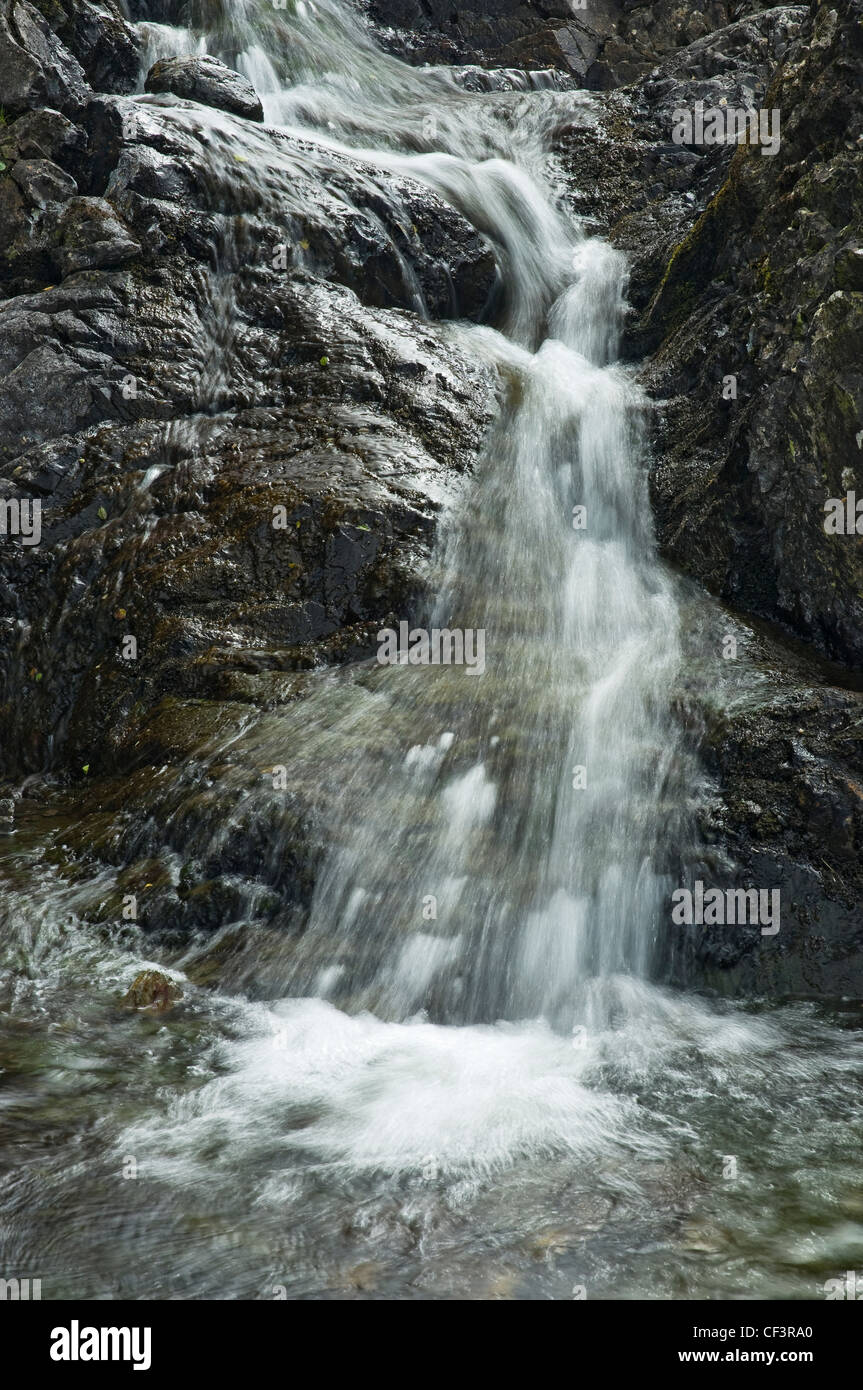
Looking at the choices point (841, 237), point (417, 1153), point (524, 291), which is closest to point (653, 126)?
point (524, 291)

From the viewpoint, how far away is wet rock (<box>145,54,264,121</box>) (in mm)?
12195

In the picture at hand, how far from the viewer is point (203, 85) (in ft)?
40.2

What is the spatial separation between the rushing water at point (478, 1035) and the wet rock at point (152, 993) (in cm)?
10

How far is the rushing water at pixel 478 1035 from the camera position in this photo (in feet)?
10.4

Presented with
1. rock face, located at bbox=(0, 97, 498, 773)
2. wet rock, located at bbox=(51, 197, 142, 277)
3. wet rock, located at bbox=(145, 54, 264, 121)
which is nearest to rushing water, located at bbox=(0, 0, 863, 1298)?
rock face, located at bbox=(0, 97, 498, 773)

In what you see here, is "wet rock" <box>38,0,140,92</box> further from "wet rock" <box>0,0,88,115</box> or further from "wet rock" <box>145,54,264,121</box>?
"wet rock" <box>145,54,264,121</box>

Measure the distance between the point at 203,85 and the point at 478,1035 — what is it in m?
12.9

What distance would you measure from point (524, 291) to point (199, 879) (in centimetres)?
983

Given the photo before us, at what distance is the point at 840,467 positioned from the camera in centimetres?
664

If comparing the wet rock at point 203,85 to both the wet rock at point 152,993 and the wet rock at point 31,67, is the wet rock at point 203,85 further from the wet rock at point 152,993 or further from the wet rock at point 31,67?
the wet rock at point 152,993

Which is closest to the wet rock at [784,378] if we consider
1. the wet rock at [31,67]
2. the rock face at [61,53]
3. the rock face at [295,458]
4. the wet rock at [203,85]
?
the rock face at [295,458]
